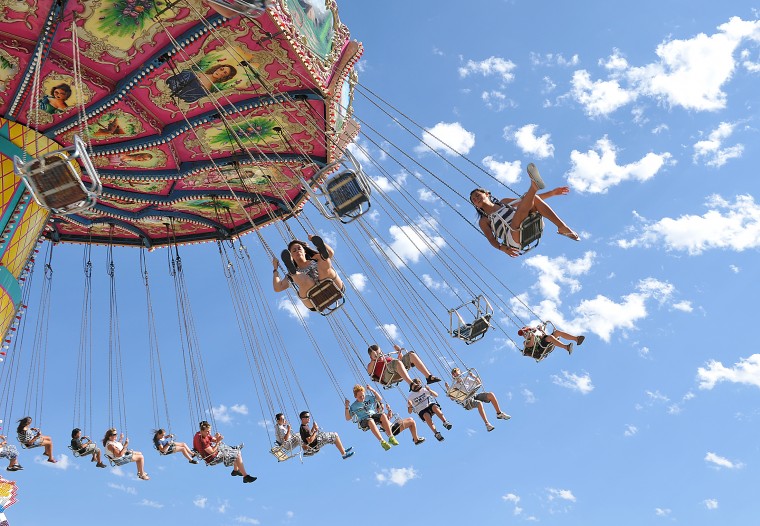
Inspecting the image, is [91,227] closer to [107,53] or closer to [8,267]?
[8,267]

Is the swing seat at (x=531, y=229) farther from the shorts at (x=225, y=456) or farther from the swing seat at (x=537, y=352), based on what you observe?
the shorts at (x=225, y=456)

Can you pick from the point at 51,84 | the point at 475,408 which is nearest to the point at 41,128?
the point at 51,84

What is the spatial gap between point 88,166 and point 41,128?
4318 millimetres

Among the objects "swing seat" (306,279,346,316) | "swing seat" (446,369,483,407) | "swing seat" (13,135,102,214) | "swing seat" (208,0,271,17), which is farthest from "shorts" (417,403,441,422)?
"swing seat" (208,0,271,17)

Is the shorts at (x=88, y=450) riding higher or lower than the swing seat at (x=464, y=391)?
higher

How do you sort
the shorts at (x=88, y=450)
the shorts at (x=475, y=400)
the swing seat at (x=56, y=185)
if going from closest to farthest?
the swing seat at (x=56, y=185)
the shorts at (x=475, y=400)
the shorts at (x=88, y=450)

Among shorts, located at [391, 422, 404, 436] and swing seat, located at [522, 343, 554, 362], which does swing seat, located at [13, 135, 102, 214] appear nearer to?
shorts, located at [391, 422, 404, 436]

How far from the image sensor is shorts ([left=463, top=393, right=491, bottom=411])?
12527mm

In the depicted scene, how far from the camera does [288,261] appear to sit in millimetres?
9734

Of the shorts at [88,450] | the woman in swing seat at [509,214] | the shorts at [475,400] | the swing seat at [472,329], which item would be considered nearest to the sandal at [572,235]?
the woman in swing seat at [509,214]

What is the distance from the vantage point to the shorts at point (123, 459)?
44.2 feet

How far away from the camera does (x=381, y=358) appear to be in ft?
39.0

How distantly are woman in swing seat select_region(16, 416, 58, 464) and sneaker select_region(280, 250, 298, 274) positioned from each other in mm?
7296

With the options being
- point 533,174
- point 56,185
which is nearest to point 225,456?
point 56,185
